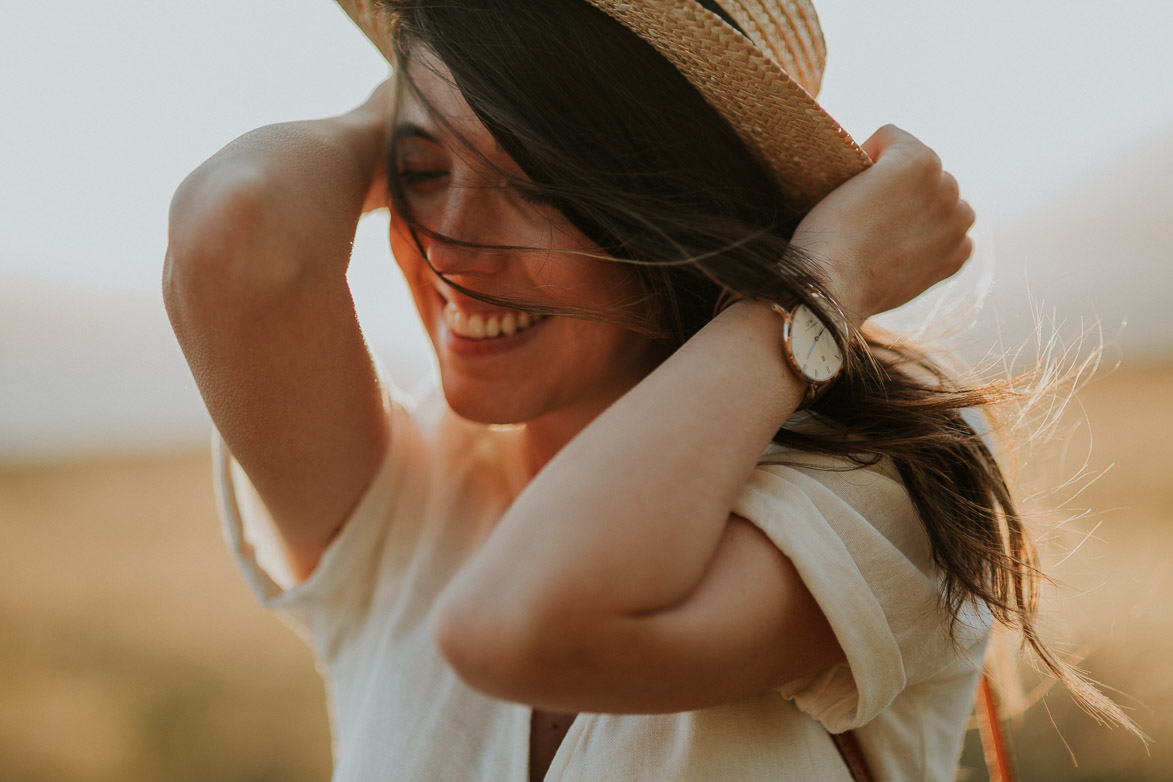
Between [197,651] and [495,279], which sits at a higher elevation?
[495,279]

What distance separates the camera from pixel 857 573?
A: 1006 millimetres

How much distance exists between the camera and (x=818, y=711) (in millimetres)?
1171

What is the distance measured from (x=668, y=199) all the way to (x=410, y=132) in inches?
18.2

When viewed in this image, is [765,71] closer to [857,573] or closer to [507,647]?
[857,573]

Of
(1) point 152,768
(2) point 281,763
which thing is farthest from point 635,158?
(1) point 152,768

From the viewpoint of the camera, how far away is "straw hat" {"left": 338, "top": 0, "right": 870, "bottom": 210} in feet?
3.79

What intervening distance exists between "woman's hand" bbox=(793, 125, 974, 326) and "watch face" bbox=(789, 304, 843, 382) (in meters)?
0.06

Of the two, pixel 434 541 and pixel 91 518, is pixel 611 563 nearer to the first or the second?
pixel 434 541

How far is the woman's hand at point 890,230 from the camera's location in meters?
1.17

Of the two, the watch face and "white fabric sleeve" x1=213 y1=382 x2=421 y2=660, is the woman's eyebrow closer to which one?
"white fabric sleeve" x1=213 y1=382 x2=421 y2=660

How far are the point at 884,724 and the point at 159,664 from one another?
530 centimetres

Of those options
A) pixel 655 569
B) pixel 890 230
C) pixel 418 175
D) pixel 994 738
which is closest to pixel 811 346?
pixel 890 230

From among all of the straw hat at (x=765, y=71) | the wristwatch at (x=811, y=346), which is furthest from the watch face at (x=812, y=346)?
the straw hat at (x=765, y=71)

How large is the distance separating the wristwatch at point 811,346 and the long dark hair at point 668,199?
0.21 ft
